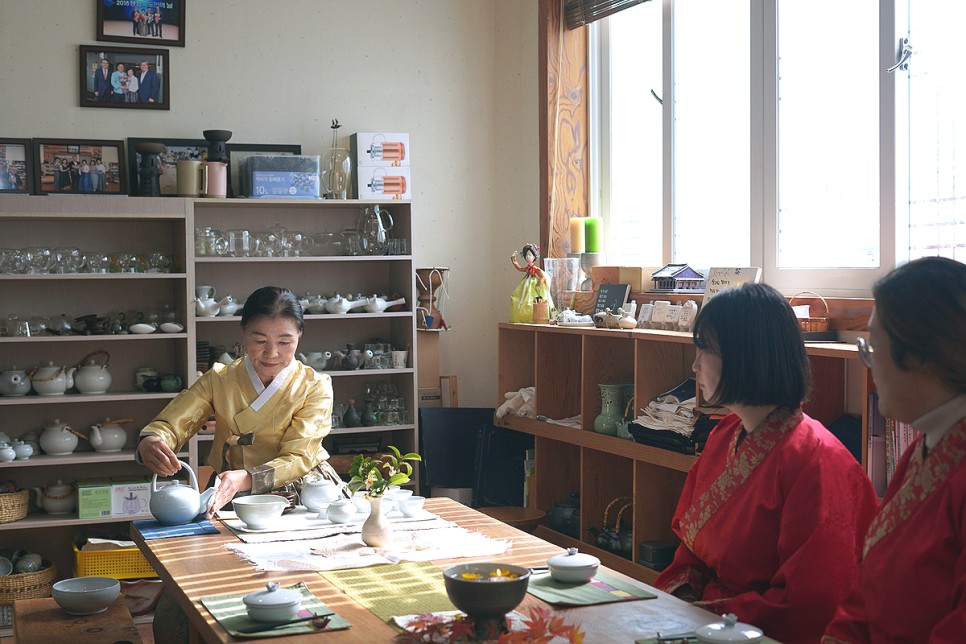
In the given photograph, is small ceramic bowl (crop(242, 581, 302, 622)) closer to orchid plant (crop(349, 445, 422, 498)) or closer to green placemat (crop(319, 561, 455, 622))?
green placemat (crop(319, 561, 455, 622))

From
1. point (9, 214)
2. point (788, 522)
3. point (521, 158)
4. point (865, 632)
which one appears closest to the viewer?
point (865, 632)

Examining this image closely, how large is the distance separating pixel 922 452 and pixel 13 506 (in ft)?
12.9

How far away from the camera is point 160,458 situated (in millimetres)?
3162

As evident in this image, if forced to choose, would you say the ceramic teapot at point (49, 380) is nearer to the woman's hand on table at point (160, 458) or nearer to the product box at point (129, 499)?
the product box at point (129, 499)

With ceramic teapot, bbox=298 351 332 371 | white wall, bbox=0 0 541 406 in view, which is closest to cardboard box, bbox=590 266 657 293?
white wall, bbox=0 0 541 406

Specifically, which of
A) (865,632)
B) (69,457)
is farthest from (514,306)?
(865,632)

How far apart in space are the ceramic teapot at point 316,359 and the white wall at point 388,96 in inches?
29.6

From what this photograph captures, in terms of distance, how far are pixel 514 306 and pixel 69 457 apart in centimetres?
210

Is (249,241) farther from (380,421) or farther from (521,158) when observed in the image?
(521,158)

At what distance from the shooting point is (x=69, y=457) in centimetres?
464

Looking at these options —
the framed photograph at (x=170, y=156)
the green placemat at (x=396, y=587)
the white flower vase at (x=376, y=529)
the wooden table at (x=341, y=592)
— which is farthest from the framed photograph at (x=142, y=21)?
the green placemat at (x=396, y=587)

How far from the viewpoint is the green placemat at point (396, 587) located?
6.78ft

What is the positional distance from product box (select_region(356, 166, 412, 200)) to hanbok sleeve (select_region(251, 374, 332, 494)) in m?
1.67

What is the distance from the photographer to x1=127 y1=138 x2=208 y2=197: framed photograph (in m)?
4.83
